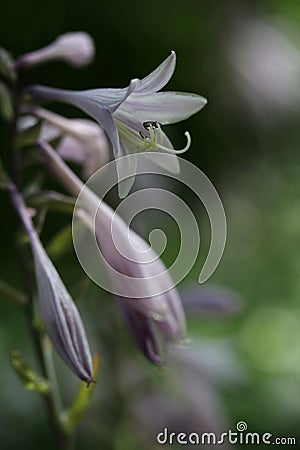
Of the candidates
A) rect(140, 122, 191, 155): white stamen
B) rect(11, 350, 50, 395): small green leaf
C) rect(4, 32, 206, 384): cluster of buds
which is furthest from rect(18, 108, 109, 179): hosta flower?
rect(11, 350, 50, 395): small green leaf

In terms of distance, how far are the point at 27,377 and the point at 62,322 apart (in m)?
0.17

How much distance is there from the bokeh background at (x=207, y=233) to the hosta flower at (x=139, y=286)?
0.54 meters

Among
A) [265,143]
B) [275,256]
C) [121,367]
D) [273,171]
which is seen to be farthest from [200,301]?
[265,143]

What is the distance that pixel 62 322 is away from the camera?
3.32 feet

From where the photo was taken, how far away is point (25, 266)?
3.91 ft

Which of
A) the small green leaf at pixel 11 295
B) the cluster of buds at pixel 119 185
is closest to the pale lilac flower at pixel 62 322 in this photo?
the cluster of buds at pixel 119 185

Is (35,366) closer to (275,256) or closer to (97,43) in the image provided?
(275,256)

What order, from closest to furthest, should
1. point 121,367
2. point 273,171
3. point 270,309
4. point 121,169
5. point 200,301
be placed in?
1. point 121,169
2. point 200,301
3. point 121,367
4. point 270,309
5. point 273,171

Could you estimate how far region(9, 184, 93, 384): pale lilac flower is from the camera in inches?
39.3

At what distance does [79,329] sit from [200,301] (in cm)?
68

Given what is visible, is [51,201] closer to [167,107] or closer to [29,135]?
[29,135]

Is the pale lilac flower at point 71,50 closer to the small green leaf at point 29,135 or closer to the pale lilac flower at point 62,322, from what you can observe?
the small green leaf at point 29,135

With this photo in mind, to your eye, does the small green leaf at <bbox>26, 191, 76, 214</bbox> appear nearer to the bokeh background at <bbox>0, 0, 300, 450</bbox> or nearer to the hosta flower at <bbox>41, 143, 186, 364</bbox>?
the hosta flower at <bbox>41, 143, 186, 364</bbox>

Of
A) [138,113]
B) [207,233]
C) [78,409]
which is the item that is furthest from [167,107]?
[207,233]
